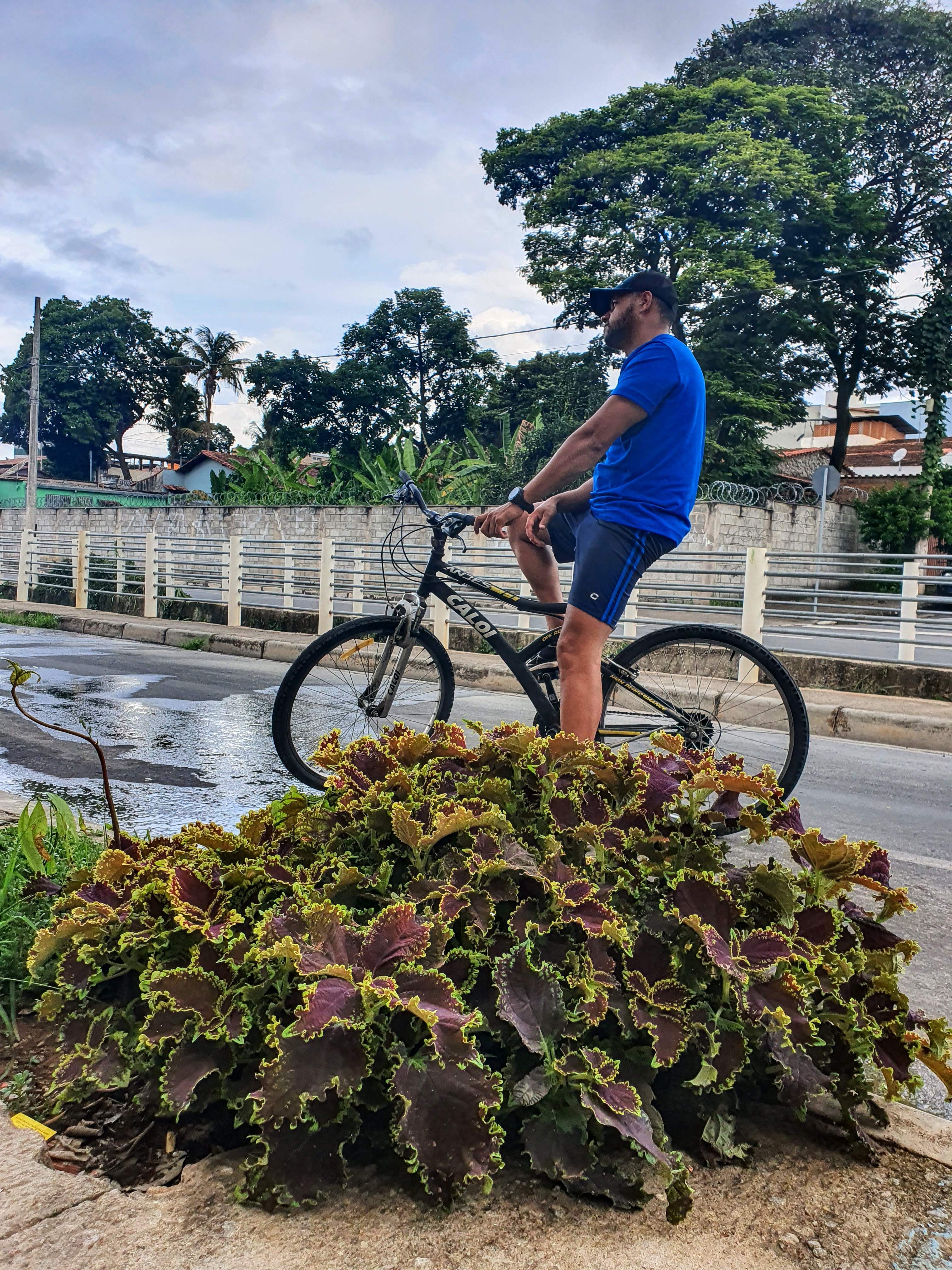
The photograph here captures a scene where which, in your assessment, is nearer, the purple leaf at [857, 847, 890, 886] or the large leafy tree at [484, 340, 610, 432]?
the purple leaf at [857, 847, 890, 886]

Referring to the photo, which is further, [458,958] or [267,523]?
[267,523]

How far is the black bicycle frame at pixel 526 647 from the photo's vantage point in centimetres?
384

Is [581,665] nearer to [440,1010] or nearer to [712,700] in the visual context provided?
[712,700]

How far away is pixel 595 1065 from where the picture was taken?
1370 mm

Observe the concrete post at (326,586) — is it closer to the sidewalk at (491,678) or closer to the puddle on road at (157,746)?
the sidewalk at (491,678)

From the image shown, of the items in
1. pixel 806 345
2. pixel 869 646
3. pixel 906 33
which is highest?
pixel 906 33

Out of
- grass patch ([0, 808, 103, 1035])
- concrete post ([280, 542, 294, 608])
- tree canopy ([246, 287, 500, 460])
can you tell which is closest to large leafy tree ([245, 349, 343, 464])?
tree canopy ([246, 287, 500, 460])

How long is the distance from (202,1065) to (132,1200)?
0.18 metres

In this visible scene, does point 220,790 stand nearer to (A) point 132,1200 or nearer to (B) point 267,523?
(A) point 132,1200

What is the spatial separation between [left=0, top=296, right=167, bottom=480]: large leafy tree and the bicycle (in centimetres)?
6425

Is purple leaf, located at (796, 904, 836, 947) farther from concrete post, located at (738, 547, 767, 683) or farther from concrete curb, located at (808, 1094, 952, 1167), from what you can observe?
concrete post, located at (738, 547, 767, 683)

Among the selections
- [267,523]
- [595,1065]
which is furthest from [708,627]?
[267,523]

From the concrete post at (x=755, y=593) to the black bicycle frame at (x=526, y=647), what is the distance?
4549mm

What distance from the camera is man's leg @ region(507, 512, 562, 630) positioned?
12.8 feet
